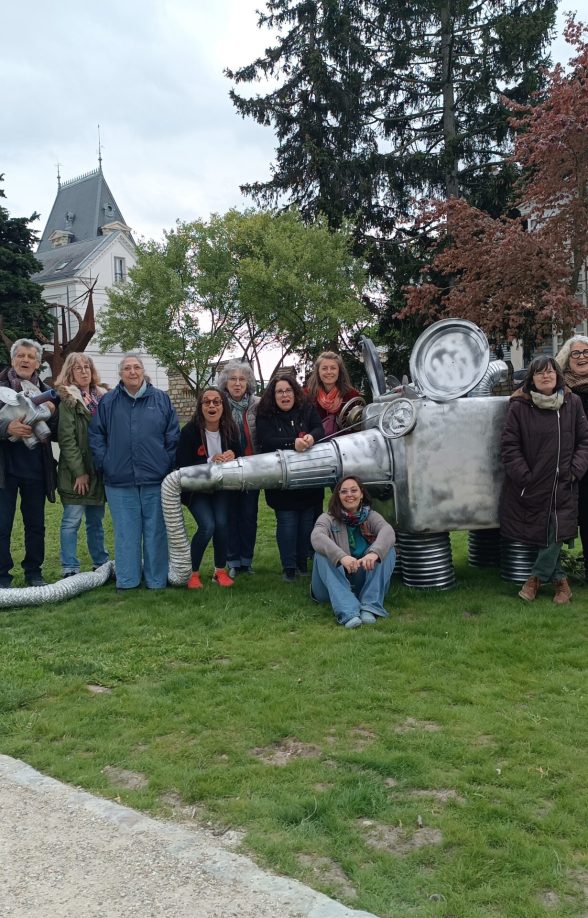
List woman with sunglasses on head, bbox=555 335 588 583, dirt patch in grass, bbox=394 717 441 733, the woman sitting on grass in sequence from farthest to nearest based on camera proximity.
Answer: woman with sunglasses on head, bbox=555 335 588 583 < the woman sitting on grass < dirt patch in grass, bbox=394 717 441 733

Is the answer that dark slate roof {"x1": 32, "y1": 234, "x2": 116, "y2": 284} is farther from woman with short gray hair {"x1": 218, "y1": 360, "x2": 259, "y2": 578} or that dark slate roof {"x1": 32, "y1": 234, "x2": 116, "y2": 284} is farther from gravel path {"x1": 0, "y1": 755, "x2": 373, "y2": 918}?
gravel path {"x1": 0, "y1": 755, "x2": 373, "y2": 918}

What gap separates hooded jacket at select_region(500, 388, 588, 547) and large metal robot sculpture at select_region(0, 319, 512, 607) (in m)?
0.22

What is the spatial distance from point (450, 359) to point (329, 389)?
123 cm

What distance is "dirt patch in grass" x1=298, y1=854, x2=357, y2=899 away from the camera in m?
2.54

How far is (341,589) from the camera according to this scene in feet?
18.4

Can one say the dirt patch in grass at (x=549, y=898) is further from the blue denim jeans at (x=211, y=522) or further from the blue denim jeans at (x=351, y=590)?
the blue denim jeans at (x=211, y=522)

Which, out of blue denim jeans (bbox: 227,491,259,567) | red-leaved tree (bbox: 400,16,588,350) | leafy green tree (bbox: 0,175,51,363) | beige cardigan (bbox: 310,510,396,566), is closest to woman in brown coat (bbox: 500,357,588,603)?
beige cardigan (bbox: 310,510,396,566)

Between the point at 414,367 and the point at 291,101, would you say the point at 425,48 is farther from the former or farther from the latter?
the point at 414,367

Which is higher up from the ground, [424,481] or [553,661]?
[424,481]

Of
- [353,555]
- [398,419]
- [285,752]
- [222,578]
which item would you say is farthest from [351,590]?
[285,752]

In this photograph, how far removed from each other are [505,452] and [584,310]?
26.6 feet

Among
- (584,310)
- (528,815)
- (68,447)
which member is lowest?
(528,815)

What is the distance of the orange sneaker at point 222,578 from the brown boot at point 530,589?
2.25 m

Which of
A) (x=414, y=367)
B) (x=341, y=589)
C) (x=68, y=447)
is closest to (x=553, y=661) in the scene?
(x=341, y=589)
